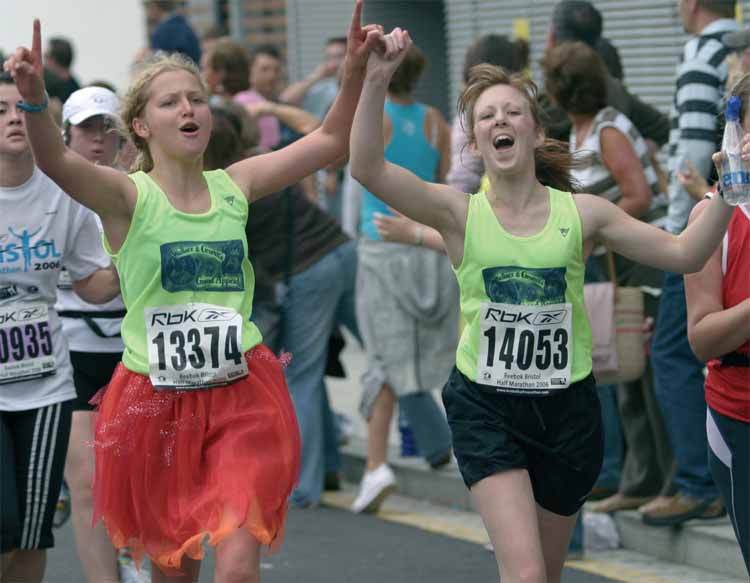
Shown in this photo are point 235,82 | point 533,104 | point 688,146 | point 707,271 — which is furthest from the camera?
point 235,82

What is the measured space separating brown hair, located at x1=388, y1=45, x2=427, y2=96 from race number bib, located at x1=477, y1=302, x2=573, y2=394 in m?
3.83

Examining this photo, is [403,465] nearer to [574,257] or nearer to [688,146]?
[688,146]

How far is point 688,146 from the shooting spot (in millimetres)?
6969

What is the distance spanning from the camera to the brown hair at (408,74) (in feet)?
28.8

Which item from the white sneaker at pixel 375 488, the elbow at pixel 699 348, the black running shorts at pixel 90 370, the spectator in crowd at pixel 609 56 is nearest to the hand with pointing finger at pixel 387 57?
the elbow at pixel 699 348

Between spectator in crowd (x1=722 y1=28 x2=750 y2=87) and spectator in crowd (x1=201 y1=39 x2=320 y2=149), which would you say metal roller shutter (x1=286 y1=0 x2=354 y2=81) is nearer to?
spectator in crowd (x1=201 y1=39 x2=320 y2=149)

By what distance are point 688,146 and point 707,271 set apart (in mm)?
2097

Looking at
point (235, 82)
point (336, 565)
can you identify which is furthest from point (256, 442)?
point (235, 82)

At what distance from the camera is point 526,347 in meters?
5.09

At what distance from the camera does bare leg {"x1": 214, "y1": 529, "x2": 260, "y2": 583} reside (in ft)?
15.8

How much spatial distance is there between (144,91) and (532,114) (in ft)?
4.15

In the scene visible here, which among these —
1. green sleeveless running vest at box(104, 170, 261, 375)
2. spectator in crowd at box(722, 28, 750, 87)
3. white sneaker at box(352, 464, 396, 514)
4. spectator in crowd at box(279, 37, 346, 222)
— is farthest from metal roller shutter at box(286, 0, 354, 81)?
green sleeveless running vest at box(104, 170, 261, 375)

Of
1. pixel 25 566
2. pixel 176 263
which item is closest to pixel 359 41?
pixel 176 263

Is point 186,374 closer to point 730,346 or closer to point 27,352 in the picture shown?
point 27,352
